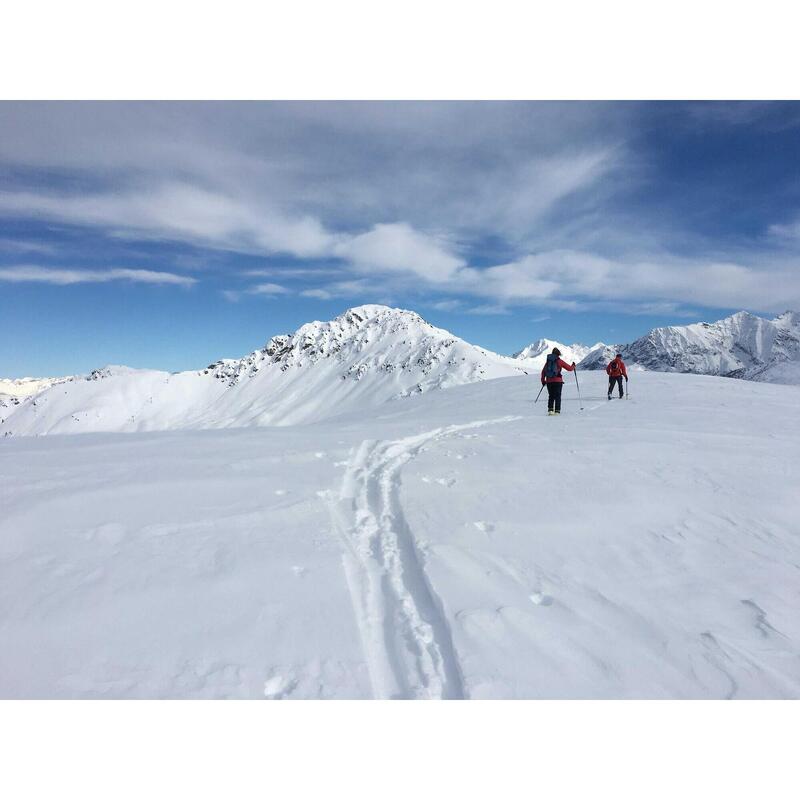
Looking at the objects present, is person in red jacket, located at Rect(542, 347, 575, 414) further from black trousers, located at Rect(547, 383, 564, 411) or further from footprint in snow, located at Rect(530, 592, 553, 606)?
footprint in snow, located at Rect(530, 592, 553, 606)

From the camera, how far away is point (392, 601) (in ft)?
11.6

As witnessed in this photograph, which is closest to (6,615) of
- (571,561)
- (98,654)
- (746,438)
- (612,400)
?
(98,654)

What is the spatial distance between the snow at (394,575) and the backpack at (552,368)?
5.21 meters

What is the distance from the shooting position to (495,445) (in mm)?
8492

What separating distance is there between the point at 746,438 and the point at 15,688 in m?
11.2

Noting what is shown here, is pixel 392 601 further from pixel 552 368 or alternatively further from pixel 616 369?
pixel 616 369

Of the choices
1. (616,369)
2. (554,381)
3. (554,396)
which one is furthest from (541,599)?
(616,369)

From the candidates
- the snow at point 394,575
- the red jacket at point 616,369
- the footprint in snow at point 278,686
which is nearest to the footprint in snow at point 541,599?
the snow at point 394,575

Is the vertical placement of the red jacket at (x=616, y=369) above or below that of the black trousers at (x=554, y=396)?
above

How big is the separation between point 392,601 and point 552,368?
407 inches

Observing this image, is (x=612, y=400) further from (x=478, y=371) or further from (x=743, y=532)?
(x=478, y=371)

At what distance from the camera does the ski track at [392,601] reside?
2852mm

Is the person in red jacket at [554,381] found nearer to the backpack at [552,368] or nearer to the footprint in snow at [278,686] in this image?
the backpack at [552,368]

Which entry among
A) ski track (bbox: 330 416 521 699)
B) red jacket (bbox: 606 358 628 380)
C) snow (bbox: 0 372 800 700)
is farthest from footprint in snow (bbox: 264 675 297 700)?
red jacket (bbox: 606 358 628 380)
